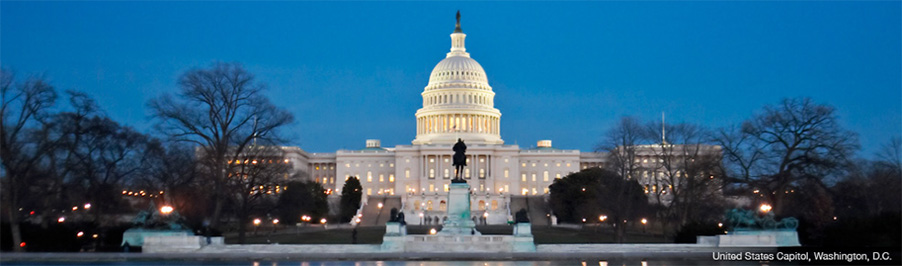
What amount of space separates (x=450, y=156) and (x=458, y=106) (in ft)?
32.8

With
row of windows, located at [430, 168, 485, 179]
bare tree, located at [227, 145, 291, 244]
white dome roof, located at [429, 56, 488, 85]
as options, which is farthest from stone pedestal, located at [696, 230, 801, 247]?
white dome roof, located at [429, 56, 488, 85]

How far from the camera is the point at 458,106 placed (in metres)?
156

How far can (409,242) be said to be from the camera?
43344 mm

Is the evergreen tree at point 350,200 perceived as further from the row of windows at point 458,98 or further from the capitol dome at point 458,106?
the row of windows at point 458,98

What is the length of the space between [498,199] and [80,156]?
268 ft

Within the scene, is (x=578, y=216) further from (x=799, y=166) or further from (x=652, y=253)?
(x=652, y=253)

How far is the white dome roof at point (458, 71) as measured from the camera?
15900cm

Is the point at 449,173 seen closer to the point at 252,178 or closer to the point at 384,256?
the point at 252,178

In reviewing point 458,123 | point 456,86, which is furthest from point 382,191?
point 456,86

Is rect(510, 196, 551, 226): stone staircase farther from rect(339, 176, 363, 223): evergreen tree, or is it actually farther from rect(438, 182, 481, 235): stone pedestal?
rect(438, 182, 481, 235): stone pedestal

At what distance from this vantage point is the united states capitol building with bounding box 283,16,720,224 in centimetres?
14850

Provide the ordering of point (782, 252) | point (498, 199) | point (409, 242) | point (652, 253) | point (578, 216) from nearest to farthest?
point (782, 252) < point (652, 253) < point (409, 242) < point (578, 216) < point (498, 199)

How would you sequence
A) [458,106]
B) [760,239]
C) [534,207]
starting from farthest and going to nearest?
1. [458,106]
2. [534,207]
3. [760,239]

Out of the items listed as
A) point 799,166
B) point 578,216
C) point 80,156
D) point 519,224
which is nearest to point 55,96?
point 80,156
